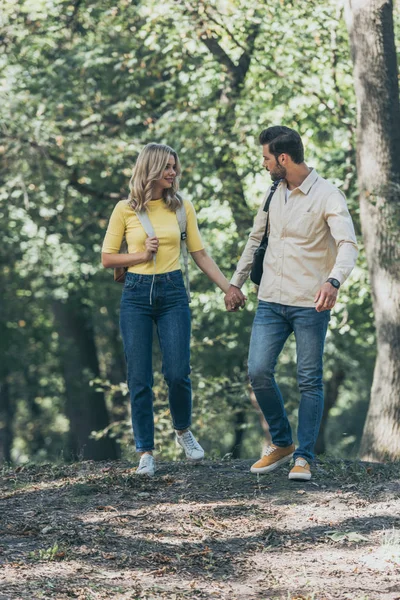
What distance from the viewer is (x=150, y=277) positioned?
18.6 feet

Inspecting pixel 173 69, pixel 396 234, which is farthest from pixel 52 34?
pixel 396 234

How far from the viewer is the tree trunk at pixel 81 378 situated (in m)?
17.6

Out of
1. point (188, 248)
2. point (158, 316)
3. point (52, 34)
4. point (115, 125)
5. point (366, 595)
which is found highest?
point (52, 34)

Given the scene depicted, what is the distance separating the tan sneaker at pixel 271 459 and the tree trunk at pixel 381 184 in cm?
300

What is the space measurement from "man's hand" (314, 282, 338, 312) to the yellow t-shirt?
1.01 m

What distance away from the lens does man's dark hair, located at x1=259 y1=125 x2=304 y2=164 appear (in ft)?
18.1

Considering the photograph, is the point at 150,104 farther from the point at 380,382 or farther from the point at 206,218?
the point at 380,382

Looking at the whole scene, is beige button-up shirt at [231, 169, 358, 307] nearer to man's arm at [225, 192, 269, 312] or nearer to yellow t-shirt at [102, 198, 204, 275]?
man's arm at [225, 192, 269, 312]

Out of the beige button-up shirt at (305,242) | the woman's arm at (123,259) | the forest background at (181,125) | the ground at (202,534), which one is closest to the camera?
the ground at (202,534)

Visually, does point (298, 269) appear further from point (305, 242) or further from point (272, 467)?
point (272, 467)

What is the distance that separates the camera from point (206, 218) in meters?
12.1

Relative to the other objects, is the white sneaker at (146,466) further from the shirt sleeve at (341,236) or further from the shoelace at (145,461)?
the shirt sleeve at (341,236)

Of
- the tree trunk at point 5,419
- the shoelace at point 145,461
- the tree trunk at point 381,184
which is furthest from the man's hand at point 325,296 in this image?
the tree trunk at point 5,419

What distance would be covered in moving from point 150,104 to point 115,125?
0.60m
